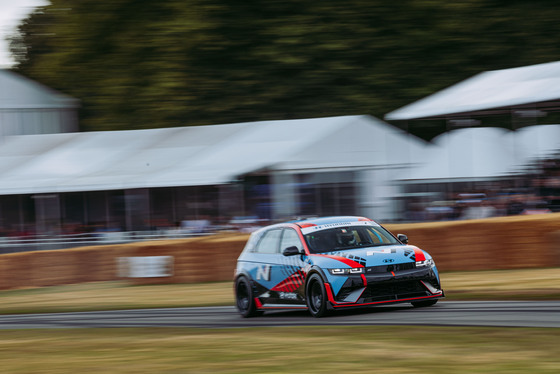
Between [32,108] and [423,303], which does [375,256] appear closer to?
[423,303]

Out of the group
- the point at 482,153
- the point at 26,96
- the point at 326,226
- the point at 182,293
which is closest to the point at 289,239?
the point at 326,226

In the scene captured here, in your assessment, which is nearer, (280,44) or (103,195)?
(103,195)

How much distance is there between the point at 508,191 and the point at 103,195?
15.4 metres

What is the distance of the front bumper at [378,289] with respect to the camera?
11.4 metres

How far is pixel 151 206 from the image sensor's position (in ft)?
105

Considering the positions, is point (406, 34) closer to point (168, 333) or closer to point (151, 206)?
point (151, 206)

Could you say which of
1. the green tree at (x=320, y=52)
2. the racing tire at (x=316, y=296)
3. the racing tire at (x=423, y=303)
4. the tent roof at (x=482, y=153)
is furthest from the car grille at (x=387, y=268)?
the green tree at (x=320, y=52)

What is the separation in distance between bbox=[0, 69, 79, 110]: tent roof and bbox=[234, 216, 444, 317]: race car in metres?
36.3

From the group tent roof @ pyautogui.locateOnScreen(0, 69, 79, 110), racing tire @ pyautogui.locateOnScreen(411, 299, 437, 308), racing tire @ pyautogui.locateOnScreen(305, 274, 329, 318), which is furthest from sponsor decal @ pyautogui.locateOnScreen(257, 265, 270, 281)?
tent roof @ pyautogui.locateOnScreen(0, 69, 79, 110)

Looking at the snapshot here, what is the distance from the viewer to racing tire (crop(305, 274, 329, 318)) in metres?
11.6

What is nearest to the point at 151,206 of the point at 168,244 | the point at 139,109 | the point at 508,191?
the point at 139,109

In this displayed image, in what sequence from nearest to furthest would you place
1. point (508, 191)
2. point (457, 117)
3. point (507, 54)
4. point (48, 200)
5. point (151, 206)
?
point (508, 191) < point (457, 117) < point (151, 206) < point (48, 200) < point (507, 54)

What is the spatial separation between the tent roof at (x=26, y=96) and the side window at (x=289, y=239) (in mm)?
36727

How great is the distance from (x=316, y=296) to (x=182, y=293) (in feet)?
23.7
